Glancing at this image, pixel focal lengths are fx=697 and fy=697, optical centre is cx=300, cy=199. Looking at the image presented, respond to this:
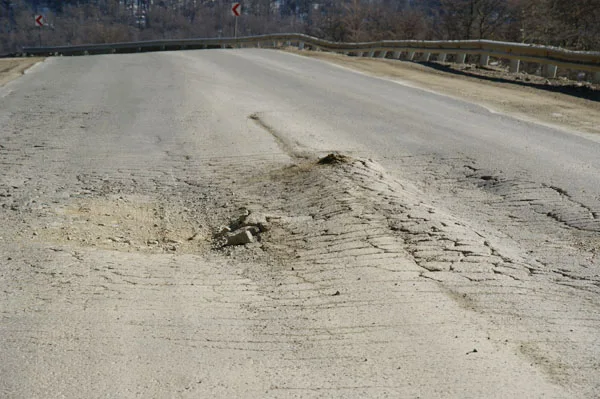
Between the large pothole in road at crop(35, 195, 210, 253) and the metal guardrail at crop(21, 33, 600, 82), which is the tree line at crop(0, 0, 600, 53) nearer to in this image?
the metal guardrail at crop(21, 33, 600, 82)

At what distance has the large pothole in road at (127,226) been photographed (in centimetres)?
552

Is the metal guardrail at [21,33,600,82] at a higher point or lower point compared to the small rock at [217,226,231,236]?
higher

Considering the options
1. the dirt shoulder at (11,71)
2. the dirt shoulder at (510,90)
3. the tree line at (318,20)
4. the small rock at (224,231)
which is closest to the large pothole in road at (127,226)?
the small rock at (224,231)

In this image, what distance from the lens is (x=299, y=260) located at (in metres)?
5.01

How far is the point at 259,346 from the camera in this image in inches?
144

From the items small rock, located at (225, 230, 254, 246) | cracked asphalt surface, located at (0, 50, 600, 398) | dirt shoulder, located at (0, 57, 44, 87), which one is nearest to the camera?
cracked asphalt surface, located at (0, 50, 600, 398)

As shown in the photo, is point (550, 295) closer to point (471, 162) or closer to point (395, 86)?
point (471, 162)

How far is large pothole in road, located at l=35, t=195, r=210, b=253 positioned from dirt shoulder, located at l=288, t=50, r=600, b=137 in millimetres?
6860

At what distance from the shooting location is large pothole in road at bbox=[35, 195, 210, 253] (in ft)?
18.1

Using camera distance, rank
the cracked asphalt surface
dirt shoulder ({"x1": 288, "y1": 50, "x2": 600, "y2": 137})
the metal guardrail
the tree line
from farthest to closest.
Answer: the tree line < the metal guardrail < dirt shoulder ({"x1": 288, "y1": 50, "x2": 600, "y2": 137}) < the cracked asphalt surface

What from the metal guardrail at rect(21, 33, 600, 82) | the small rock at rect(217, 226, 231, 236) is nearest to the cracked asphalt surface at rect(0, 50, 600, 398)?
the small rock at rect(217, 226, 231, 236)

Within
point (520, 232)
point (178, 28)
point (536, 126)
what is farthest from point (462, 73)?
point (178, 28)

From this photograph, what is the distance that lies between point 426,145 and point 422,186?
6.58 ft

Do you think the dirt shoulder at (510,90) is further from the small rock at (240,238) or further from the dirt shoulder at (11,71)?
the dirt shoulder at (11,71)
